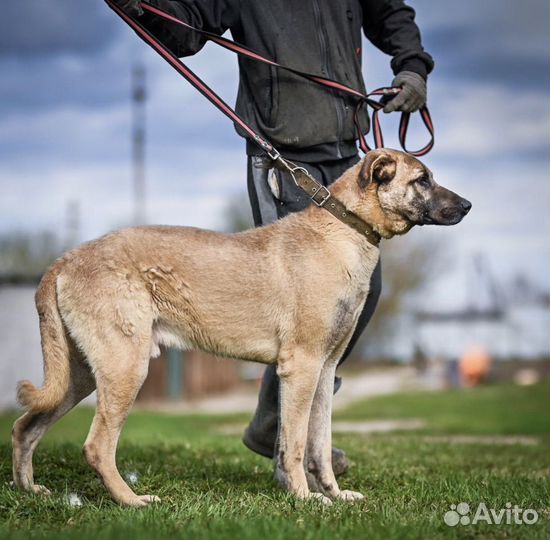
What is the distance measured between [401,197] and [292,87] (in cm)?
117

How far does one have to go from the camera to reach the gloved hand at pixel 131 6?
5004 mm

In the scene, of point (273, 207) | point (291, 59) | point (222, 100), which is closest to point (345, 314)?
point (273, 207)

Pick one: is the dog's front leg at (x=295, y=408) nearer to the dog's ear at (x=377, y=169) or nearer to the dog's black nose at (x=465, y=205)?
the dog's ear at (x=377, y=169)

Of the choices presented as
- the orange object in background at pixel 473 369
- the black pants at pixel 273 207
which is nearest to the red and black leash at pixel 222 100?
the black pants at pixel 273 207

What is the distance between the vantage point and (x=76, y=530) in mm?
3719

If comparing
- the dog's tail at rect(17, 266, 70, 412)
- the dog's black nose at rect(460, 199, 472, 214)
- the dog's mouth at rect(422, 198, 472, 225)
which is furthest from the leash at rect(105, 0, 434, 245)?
the dog's tail at rect(17, 266, 70, 412)

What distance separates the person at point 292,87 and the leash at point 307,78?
94 millimetres

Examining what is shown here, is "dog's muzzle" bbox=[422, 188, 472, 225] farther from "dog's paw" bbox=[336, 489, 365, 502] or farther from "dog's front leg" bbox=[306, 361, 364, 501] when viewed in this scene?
"dog's paw" bbox=[336, 489, 365, 502]

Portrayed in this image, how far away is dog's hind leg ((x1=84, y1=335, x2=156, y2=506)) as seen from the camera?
4496mm

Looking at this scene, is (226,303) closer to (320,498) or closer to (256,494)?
(256,494)

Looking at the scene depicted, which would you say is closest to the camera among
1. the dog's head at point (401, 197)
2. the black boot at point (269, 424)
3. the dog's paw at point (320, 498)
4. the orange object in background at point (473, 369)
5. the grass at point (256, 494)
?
the grass at point (256, 494)

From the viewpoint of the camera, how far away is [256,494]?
15.8 ft

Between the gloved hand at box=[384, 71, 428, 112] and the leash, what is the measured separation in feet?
0.18

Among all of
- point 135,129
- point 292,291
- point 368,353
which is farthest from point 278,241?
point 368,353
